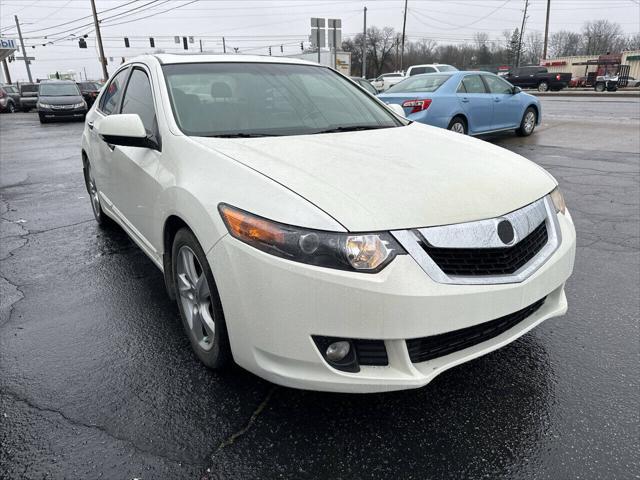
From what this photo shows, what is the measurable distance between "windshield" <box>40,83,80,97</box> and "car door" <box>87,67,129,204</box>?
57.9 feet

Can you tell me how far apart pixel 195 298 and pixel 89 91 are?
93.4ft

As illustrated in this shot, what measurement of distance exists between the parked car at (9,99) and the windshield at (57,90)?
31.7 feet

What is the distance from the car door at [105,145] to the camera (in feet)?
12.5

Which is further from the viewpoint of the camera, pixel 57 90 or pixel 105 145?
pixel 57 90

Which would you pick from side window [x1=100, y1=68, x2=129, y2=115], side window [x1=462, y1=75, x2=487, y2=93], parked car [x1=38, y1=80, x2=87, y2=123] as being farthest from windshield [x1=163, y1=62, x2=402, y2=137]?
parked car [x1=38, y1=80, x2=87, y2=123]

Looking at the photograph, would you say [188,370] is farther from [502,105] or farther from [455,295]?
[502,105]

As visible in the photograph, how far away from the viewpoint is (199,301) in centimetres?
241

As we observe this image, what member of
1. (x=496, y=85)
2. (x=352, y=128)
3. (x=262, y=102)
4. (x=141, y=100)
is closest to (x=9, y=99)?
(x=496, y=85)

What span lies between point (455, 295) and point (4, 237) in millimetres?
4813

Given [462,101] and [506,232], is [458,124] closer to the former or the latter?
[462,101]

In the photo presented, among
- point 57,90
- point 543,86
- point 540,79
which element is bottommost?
point 543,86

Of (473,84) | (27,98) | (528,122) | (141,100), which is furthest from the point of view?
(27,98)

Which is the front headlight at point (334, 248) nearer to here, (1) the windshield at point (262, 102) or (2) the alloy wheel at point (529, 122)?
(1) the windshield at point (262, 102)

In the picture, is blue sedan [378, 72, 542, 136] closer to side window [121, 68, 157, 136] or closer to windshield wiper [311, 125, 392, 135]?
windshield wiper [311, 125, 392, 135]
